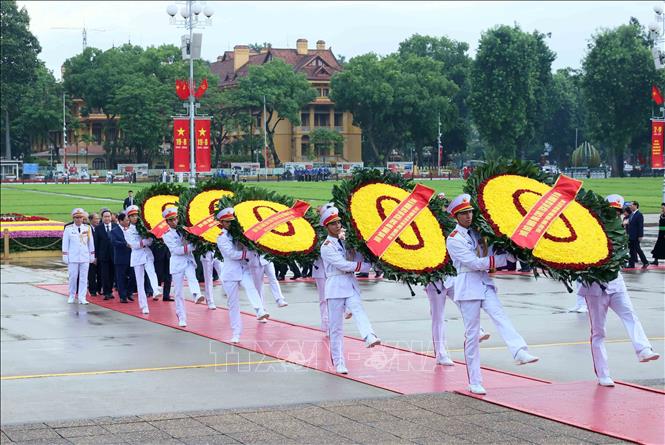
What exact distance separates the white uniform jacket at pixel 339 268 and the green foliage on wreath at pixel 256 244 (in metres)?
1.94

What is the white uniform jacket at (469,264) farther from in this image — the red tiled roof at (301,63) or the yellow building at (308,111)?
the red tiled roof at (301,63)

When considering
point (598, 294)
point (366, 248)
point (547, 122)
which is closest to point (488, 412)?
point (598, 294)

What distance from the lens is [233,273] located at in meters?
14.8

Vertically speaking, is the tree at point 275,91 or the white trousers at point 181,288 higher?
the tree at point 275,91

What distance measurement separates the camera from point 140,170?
97062 millimetres

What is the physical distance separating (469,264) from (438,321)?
207cm

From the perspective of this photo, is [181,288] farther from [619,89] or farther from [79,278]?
[619,89]

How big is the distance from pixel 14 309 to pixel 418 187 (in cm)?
880

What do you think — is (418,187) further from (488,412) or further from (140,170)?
(140,170)

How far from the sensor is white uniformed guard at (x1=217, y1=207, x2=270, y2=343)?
14.7 m

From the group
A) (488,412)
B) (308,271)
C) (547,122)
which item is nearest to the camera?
(488,412)

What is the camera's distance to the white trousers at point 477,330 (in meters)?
10.7

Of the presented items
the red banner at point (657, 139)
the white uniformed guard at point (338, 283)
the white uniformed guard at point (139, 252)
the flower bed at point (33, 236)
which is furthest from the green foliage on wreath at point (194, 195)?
the red banner at point (657, 139)

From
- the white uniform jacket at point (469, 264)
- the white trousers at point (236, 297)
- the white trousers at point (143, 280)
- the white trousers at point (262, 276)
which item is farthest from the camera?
the white trousers at point (143, 280)
